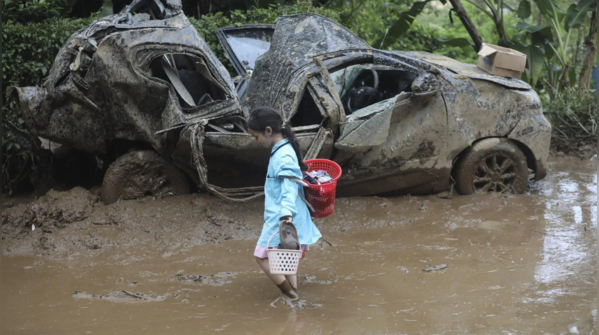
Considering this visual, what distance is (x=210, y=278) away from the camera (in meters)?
5.61

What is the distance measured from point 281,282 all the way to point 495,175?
3812 millimetres

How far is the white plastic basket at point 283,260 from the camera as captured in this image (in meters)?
4.68

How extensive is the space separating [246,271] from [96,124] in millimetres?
2494

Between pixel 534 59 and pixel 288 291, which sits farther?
pixel 534 59

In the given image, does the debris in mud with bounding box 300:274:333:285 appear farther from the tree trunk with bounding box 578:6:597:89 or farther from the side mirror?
the tree trunk with bounding box 578:6:597:89

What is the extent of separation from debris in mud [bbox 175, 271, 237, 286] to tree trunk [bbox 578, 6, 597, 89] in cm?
829

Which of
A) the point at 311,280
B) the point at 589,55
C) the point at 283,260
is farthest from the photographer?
the point at 589,55

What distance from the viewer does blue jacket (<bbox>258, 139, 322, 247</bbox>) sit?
4.75m

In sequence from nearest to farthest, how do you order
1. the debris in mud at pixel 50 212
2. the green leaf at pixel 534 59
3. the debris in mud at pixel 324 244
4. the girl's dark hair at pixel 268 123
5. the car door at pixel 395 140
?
the girl's dark hair at pixel 268 123, the debris in mud at pixel 324 244, the debris in mud at pixel 50 212, the car door at pixel 395 140, the green leaf at pixel 534 59

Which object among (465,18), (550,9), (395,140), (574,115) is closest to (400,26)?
(465,18)

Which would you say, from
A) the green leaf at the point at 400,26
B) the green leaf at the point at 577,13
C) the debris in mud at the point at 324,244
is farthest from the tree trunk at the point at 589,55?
the debris in mud at the point at 324,244

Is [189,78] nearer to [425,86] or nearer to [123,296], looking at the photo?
[425,86]

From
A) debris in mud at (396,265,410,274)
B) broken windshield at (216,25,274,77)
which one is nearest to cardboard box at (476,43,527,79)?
broken windshield at (216,25,274,77)

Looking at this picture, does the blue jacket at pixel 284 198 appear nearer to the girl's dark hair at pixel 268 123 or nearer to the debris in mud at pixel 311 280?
the girl's dark hair at pixel 268 123
